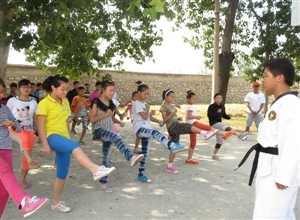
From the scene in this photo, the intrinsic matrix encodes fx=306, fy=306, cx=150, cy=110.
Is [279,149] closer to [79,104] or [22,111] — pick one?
[22,111]

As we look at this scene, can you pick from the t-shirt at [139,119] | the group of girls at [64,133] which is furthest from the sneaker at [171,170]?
the t-shirt at [139,119]

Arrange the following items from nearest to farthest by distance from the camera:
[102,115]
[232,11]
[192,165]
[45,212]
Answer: [45,212] → [102,115] → [192,165] → [232,11]

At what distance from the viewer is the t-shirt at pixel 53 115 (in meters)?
3.88

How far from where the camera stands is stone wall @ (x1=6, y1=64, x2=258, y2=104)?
1938cm

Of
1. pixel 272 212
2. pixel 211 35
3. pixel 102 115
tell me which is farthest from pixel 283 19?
pixel 272 212

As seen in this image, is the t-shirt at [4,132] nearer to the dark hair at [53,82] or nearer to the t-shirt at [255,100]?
the dark hair at [53,82]

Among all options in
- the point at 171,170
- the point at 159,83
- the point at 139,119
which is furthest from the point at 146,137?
the point at 159,83

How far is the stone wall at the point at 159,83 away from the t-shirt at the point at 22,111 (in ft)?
49.2

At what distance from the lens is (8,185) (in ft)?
10.4

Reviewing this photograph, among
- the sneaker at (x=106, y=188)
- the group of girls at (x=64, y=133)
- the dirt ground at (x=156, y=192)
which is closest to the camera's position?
the group of girls at (x=64, y=133)

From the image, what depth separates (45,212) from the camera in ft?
13.0

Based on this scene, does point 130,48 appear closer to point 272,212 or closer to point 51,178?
point 51,178

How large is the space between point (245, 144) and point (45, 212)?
6.36 m

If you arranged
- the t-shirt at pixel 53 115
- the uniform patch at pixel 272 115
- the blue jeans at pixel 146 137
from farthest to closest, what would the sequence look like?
the blue jeans at pixel 146 137 → the t-shirt at pixel 53 115 → the uniform patch at pixel 272 115
